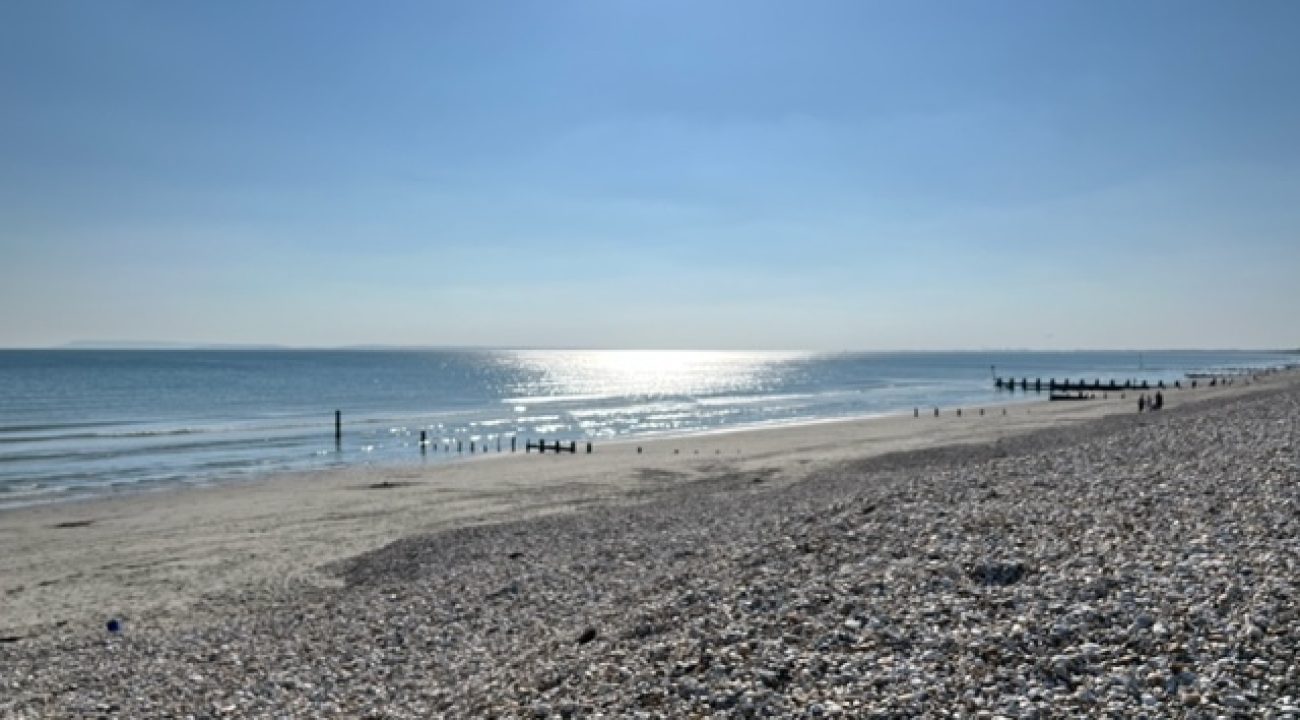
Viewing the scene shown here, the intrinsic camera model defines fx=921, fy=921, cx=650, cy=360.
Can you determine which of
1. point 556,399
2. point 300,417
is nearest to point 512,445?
point 300,417

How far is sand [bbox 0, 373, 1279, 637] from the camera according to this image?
743 inches

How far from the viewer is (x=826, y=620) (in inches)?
361

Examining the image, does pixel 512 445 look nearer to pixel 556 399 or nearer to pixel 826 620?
pixel 826 620

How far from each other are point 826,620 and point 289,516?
23.3m

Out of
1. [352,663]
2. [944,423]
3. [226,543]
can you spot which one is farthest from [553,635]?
[944,423]

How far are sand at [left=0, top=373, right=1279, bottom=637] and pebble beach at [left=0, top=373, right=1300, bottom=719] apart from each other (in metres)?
2.01

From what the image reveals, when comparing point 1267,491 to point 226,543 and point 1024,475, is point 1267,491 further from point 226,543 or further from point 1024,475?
point 226,543

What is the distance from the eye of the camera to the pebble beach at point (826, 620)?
24.0 feet

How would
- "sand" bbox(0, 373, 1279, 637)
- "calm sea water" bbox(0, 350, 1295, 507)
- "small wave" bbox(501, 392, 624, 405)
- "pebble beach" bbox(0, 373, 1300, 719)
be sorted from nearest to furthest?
"pebble beach" bbox(0, 373, 1300, 719) → "sand" bbox(0, 373, 1279, 637) → "calm sea water" bbox(0, 350, 1295, 507) → "small wave" bbox(501, 392, 624, 405)

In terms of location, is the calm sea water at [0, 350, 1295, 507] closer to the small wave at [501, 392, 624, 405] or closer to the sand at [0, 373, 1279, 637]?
the small wave at [501, 392, 624, 405]

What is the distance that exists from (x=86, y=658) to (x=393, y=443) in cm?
4293

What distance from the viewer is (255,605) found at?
16641 mm

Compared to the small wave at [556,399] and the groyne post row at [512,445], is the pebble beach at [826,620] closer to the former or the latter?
the groyne post row at [512,445]

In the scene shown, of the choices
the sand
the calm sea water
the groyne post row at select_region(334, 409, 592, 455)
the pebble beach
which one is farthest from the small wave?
the pebble beach
